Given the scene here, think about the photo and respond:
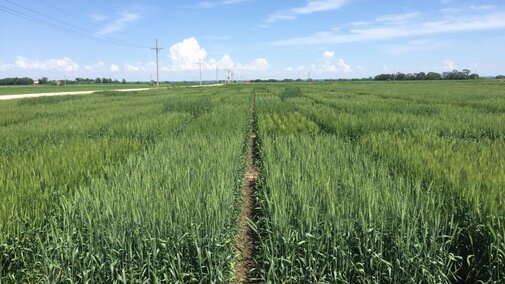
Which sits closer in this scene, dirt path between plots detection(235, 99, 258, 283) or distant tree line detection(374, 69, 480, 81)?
dirt path between plots detection(235, 99, 258, 283)

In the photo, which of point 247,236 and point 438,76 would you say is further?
point 438,76

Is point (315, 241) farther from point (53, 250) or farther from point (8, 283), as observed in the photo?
point (8, 283)

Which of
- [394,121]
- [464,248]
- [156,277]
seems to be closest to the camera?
[156,277]

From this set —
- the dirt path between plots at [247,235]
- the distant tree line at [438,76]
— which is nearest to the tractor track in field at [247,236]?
the dirt path between plots at [247,235]

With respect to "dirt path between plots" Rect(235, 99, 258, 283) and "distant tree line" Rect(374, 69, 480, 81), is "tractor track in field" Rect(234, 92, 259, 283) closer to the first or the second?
"dirt path between plots" Rect(235, 99, 258, 283)

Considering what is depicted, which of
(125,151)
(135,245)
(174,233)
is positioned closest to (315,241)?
(174,233)

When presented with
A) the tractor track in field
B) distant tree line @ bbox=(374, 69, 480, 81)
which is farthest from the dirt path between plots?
distant tree line @ bbox=(374, 69, 480, 81)

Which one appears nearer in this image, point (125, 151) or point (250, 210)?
point (250, 210)

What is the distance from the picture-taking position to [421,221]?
10.5ft

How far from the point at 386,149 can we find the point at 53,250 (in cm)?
579

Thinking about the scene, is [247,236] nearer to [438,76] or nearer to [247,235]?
[247,235]

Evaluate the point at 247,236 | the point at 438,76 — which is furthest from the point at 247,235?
the point at 438,76

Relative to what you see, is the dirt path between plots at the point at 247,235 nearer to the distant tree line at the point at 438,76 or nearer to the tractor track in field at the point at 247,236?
the tractor track in field at the point at 247,236

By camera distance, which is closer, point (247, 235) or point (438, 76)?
point (247, 235)
